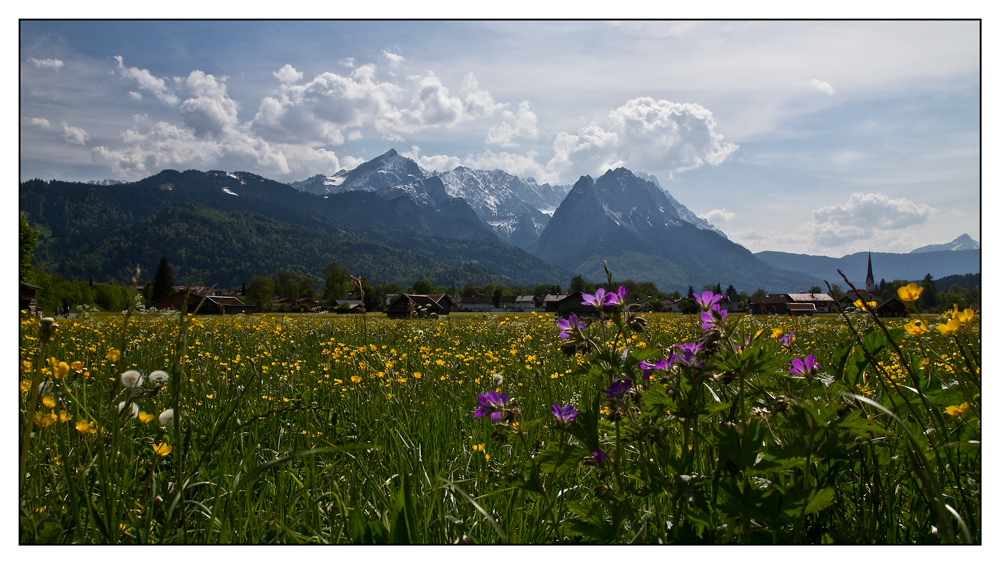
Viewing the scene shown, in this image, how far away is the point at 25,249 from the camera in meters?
2.36

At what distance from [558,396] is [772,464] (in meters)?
2.27

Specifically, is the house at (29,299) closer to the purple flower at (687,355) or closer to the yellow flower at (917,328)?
the purple flower at (687,355)

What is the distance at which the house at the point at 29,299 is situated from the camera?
234 cm

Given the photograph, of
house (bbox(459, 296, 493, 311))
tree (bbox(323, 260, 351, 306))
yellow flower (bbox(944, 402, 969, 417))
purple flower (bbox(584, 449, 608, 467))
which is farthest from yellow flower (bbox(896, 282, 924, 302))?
house (bbox(459, 296, 493, 311))

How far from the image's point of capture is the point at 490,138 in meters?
2.98

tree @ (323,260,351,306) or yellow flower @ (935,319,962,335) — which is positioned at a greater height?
tree @ (323,260,351,306)

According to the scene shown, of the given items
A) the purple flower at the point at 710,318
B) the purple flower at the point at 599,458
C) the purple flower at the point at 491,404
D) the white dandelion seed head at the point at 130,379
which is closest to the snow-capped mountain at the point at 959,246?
the purple flower at the point at 710,318

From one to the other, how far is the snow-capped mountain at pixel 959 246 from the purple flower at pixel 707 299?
1642 millimetres

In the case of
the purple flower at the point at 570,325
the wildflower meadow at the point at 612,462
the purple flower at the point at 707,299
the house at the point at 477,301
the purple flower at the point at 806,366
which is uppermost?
the purple flower at the point at 707,299

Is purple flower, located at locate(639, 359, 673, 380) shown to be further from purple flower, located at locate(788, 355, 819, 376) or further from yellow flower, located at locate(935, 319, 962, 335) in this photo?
yellow flower, located at locate(935, 319, 962, 335)

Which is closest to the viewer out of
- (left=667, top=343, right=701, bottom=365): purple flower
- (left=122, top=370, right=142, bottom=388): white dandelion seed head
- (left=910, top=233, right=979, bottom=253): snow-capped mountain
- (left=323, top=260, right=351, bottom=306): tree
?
(left=667, top=343, right=701, bottom=365): purple flower

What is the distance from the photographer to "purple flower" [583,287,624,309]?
4.51 ft

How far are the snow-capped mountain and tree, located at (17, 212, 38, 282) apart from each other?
4291mm
